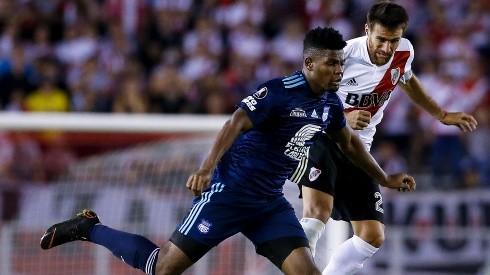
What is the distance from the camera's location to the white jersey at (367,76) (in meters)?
7.21

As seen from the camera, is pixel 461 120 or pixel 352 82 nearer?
pixel 352 82

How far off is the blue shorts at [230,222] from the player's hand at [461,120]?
1.40m

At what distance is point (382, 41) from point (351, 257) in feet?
4.64

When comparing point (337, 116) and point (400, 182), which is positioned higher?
point (337, 116)

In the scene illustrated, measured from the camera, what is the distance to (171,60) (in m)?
13.5

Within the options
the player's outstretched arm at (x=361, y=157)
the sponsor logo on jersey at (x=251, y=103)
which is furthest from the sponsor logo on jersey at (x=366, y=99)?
the sponsor logo on jersey at (x=251, y=103)

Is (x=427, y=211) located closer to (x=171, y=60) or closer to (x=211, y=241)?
(x=171, y=60)

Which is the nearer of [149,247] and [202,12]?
[149,247]

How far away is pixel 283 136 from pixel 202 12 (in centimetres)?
782

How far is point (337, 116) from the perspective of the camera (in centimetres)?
687

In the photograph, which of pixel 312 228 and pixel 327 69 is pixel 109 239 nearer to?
pixel 312 228

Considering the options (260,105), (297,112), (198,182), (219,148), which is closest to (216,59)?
(297,112)

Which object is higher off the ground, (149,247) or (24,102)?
(149,247)

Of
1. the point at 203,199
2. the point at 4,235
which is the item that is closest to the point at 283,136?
the point at 203,199
